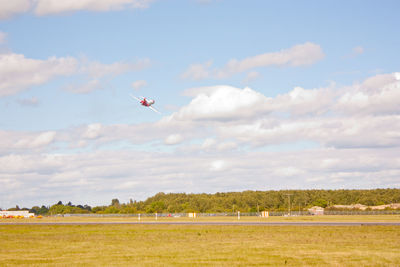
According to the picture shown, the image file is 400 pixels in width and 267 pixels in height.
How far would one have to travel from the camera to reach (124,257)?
34750 mm

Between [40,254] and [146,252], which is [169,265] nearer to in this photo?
[146,252]

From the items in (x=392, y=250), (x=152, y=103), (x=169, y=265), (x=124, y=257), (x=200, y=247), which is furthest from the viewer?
(x=152, y=103)

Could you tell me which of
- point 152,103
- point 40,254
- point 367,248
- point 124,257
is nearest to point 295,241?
point 367,248

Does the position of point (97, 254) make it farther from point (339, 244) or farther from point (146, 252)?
point (339, 244)

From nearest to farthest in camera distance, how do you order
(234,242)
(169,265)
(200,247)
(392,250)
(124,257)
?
1. (169,265)
2. (124,257)
3. (392,250)
4. (200,247)
5. (234,242)

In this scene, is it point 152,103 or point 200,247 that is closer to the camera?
point 200,247

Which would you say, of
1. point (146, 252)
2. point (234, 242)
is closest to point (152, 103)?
point (234, 242)

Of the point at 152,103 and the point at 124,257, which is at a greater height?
the point at 152,103

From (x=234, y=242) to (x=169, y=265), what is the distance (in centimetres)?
1487

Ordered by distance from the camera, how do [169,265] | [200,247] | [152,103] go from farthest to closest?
[152,103] → [200,247] → [169,265]

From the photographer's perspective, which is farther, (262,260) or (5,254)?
(5,254)

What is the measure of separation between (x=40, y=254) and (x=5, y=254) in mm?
2854

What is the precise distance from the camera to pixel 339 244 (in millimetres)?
41844

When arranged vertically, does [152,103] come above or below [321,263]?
above
